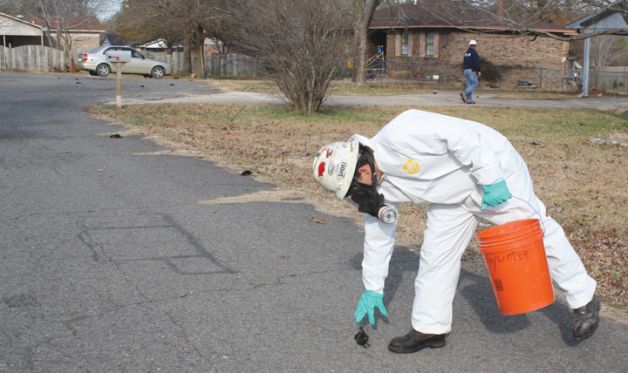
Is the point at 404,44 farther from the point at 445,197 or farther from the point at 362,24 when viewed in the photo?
the point at 445,197

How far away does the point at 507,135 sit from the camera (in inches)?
626

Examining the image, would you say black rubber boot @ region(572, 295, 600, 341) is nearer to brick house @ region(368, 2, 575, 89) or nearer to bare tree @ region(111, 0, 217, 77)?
bare tree @ region(111, 0, 217, 77)

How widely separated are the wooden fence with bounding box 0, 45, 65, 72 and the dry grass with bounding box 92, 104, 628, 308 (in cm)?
2593

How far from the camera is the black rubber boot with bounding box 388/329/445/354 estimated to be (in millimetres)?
4441

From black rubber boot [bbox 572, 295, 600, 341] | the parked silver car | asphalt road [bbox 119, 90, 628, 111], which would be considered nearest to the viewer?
black rubber boot [bbox 572, 295, 600, 341]

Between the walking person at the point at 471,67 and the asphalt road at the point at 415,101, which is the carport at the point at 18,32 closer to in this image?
the asphalt road at the point at 415,101

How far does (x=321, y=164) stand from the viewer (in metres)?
4.41

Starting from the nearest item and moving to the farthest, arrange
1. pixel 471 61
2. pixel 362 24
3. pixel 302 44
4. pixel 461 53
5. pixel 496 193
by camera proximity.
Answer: pixel 496 193, pixel 302 44, pixel 471 61, pixel 362 24, pixel 461 53

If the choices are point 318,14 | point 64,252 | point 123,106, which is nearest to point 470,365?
point 64,252

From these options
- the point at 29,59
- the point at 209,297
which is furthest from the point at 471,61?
the point at 29,59

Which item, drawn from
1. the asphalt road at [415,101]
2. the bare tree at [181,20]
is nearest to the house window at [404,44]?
the bare tree at [181,20]

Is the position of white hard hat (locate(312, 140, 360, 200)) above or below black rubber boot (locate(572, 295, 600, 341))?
above

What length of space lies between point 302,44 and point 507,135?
4.94 m

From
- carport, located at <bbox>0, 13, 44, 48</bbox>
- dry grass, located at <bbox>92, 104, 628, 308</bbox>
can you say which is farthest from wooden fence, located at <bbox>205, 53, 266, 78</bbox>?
dry grass, located at <bbox>92, 104, 628, 308</bbox>
